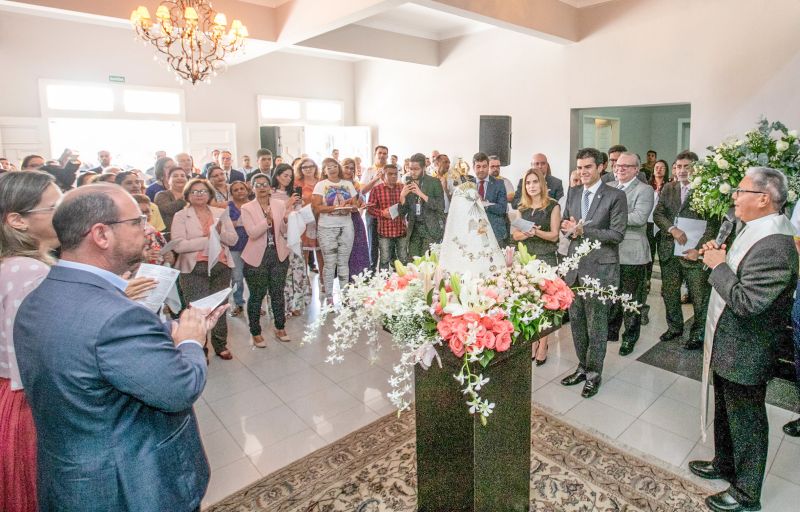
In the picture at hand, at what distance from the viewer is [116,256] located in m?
1.45

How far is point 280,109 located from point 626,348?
960 cm

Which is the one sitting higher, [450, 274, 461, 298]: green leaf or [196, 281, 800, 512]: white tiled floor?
[450, 274, 461, 298]: green leaf

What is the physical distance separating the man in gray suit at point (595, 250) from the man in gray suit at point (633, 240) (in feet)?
2.33

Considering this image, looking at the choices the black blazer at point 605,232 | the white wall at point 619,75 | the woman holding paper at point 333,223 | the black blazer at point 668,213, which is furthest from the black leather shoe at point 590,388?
the white wall at point 619,75

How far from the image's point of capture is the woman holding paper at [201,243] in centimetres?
399

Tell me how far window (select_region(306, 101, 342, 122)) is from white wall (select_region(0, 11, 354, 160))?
7.2 inches

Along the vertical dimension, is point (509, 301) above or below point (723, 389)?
above

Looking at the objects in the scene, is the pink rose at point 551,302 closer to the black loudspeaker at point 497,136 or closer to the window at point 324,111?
the black loudspeaker at point 497,136

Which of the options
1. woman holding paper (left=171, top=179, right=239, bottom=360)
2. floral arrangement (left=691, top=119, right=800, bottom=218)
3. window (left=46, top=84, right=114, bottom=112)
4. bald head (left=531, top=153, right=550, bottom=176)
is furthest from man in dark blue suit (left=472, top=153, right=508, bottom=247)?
window (left=46, top=84, right=114, bottom=112)

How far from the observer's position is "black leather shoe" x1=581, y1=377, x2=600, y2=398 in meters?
3.55

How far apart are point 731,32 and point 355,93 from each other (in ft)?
27.2

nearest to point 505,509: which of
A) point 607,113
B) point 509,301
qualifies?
point 509,301

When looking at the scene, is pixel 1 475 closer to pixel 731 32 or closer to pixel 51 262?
pixel 51 262

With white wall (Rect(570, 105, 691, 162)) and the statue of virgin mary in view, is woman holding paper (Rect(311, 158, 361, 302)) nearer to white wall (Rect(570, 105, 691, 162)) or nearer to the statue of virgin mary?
the statue of virgin mary
